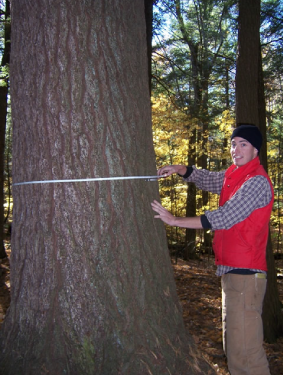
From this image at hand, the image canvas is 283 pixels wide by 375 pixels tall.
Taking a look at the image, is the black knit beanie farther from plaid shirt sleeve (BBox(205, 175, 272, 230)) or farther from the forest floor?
the forest floor

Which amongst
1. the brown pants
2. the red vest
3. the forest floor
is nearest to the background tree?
the forest floor

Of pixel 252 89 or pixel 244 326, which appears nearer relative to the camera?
pixel 244 326

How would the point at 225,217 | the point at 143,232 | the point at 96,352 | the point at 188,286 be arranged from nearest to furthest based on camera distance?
the point at 96,352 < the point at 143,232 < the point at 225,217 < the point at 188,286

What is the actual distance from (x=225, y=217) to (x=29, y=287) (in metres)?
1.40

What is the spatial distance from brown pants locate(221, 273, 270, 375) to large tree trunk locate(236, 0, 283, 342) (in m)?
2.35

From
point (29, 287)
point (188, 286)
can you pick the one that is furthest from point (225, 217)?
point (188, 286)

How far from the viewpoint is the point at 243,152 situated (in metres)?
2.64

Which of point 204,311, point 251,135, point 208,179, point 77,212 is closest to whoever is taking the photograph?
point 77,212

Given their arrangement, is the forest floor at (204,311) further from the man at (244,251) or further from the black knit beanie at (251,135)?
the black knit beanie at (251,135)

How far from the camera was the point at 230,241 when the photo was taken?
2.50 meters

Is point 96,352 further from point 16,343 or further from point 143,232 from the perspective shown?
point 143,232

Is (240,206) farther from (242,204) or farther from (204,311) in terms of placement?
(204,311)

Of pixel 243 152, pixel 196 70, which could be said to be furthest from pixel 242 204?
pixel 196 70

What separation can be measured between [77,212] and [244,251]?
51.0 inches
